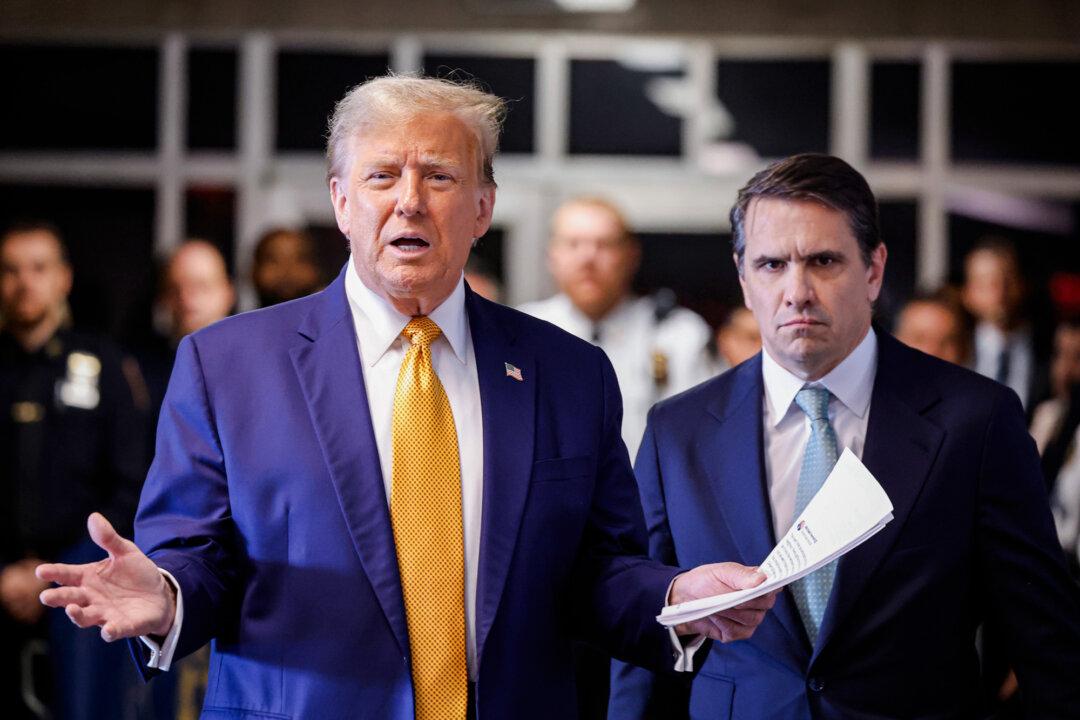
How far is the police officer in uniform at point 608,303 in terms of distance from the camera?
17.0ft

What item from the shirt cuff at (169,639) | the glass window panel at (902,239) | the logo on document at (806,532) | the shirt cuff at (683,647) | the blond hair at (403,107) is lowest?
the shirt cuff at (683,647)

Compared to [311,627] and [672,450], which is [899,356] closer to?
[672,450]

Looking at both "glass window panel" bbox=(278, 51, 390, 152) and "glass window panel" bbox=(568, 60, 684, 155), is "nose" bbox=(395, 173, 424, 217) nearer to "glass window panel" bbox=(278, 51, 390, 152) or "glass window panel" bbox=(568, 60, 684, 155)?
"glass window panel" bbox=(568, 60, 684, 155)

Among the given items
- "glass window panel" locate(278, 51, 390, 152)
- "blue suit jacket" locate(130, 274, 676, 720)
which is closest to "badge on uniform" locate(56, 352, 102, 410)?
"blue suit jacket" locate(130, 274, 676, 720)

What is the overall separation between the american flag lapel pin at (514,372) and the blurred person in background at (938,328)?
276cm

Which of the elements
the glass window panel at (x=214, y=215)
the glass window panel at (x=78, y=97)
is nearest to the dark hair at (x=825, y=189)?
the glass window panel at (x=214, y=215)

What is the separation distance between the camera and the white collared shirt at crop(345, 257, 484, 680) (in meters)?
2.38

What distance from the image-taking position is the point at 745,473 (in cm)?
269

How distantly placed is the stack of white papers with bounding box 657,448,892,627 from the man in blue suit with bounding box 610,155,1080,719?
338mm

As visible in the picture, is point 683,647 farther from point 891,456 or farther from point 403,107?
→ point 403,107

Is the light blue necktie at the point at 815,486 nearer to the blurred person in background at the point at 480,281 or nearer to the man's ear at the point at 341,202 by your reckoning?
the man's ear at the point at 341,202

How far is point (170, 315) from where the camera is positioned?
5.53 m

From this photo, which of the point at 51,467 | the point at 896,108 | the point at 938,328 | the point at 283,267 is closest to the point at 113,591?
the point at 51,467

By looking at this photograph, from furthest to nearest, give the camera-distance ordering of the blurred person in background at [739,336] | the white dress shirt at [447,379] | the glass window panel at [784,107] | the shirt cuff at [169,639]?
the glass window panel at [784,107]
the blurred person in background at [739,336]
the white dress shirt at [447,379]
the shirt cuff at [169,639]
